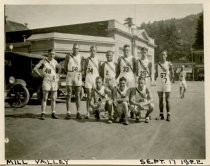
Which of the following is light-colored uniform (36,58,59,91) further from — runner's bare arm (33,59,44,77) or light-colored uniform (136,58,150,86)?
light-colored uniform (136,58,150,86)

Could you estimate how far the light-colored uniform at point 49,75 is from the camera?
387 centimetres

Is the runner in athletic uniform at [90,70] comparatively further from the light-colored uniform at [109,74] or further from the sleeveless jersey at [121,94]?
the sleeveless jersey at [121,94]

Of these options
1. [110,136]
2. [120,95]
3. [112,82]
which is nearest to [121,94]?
[120,95]

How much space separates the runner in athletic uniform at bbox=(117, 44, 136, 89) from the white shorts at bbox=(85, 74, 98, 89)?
279mm

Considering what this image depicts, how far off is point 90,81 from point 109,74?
0.74 ft

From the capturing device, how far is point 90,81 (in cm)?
385

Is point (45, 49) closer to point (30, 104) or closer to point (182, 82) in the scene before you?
point (30, 104)

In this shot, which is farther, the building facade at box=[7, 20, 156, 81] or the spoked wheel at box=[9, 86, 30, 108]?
the spoked wheel at box=[9, 86, 30, 108]

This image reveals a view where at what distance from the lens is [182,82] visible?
3879mm

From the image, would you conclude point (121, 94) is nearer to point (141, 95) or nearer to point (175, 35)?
point (141, 95)

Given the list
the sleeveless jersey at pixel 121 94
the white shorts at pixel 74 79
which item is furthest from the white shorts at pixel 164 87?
the white shorts at pixel 74 79

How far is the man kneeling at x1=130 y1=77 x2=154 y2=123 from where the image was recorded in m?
3.82

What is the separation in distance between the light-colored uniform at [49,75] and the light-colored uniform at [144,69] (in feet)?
3.03

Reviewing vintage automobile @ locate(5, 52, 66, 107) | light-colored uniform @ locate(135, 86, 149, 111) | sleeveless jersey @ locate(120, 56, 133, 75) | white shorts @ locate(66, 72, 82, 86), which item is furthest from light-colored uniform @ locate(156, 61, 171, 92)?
vintage automobile @ locate(5, 52, 66, 107)
